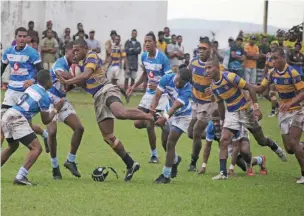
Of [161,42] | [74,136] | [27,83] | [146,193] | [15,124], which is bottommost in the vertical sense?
[146,193]

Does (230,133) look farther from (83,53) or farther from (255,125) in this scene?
(83,53)

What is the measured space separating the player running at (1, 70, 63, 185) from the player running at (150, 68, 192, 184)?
174 centimetres

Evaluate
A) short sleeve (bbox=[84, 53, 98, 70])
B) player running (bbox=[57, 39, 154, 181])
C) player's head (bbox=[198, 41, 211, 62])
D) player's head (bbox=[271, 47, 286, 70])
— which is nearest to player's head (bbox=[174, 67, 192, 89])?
player running (bbox=[57, 39, 154, 181])

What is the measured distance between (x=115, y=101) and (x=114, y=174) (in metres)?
1.46

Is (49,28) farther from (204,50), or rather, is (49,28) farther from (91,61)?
(91,61)

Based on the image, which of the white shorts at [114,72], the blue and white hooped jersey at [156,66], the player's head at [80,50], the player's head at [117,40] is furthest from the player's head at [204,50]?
the player's head at [117,40]

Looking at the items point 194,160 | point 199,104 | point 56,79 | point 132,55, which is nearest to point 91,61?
point 56,79

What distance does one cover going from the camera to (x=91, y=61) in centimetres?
1324

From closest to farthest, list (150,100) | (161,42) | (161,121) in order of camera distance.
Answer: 1. (161,121)
2. (150,100)
3. (161,42)

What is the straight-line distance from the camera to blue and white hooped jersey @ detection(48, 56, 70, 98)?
44.6 ft

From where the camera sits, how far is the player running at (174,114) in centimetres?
1291

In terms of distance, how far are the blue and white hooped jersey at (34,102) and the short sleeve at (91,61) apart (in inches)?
41.4

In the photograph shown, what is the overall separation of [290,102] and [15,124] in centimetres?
449

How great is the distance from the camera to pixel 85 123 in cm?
2234
